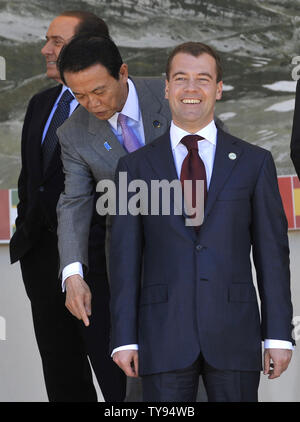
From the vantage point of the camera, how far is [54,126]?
2977mm

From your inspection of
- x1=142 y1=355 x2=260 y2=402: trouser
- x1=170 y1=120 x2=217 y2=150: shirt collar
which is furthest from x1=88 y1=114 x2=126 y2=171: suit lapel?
x1=142 y1=355 x2=260 y2=402: trouser

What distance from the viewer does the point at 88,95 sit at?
250cm

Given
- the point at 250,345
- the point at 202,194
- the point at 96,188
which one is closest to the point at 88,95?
the point at 96,188

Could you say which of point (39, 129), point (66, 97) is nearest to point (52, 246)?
point (39, 129)

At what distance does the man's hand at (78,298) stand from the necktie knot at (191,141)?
0.46 m

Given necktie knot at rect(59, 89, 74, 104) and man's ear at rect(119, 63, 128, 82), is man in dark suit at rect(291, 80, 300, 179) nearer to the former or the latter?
man's ear at rect(119, 63, 128, 82)

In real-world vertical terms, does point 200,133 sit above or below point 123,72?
below

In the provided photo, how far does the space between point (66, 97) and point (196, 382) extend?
118 centimetres

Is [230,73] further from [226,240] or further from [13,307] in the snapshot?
[226,240]

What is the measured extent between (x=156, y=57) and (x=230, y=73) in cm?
31

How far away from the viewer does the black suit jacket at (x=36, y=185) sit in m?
2.90

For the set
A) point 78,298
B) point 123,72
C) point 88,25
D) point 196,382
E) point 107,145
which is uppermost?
point 88,25

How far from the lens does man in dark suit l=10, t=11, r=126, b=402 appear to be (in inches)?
114

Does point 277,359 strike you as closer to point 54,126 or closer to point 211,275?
point 211,275
